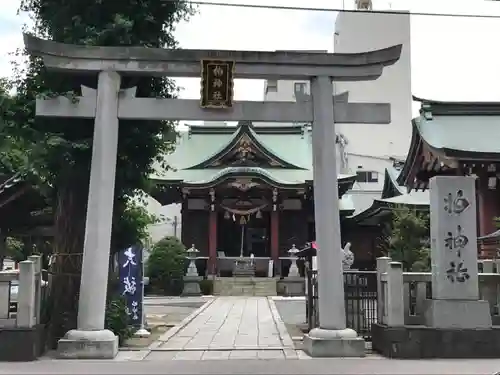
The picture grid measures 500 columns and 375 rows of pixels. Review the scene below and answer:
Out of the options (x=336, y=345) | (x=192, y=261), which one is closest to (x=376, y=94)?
(x=192, y=261)

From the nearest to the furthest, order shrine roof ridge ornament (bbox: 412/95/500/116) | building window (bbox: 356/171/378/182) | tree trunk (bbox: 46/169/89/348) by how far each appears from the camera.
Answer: tree trunk (bbox: 46/169/89/348) → shrine roof ridge ornament (bbox: 412/95/500/116) → building window (bbox: 356/171/378/182)

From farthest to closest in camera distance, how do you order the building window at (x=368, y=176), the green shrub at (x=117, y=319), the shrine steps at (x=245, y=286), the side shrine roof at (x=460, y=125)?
1. the building window at (x=368, y=176)
2. the shrine steps at (x=245, y=286)
3. the side shrine roof at (x=460, y=125)
4. the green shrub at (x=117, y=319)

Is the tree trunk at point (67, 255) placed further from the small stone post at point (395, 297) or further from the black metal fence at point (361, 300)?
the small stone post at point (395, 297)

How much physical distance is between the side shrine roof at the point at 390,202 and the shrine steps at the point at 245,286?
19.9 feet

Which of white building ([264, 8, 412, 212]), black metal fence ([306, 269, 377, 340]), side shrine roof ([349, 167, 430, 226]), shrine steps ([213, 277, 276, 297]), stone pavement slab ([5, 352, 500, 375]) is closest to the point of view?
stone pavement slab ([5, 352, 500, 375])

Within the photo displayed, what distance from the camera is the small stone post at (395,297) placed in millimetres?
10719

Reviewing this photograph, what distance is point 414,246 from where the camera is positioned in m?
19.7

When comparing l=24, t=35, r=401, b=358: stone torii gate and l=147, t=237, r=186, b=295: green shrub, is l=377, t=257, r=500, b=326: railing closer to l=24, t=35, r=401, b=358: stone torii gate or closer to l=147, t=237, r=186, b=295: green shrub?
l=24, t=35, r=401, b=358: stone torii gate

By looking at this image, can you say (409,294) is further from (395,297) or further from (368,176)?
(368,176)

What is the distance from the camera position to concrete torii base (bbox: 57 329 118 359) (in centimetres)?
1044

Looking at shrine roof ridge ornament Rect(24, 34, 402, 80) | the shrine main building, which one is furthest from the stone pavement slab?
the shrine main building

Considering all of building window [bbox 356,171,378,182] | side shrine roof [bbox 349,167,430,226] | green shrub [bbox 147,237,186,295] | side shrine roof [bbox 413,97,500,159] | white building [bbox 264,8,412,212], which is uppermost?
white building [bbox 264,8,412,212]

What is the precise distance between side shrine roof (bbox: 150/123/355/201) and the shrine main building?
0.05 meters

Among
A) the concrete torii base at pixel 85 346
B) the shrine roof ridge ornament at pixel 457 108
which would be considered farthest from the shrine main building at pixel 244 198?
the concrete torii base at pixel 85 346
